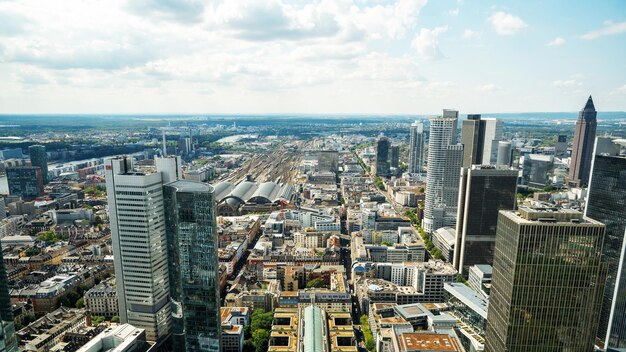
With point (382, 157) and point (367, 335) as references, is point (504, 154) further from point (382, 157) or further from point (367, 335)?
point (367, 335)

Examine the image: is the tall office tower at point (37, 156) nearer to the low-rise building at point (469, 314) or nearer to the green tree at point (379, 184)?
the green tree at point (379, 184)

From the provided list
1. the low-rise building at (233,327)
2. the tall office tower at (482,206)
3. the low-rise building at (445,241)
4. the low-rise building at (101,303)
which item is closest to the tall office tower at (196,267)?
the low-rise building at (233,327)

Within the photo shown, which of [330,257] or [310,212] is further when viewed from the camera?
[310,212]

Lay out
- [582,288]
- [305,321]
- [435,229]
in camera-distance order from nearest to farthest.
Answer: [582,288] → [305,321] → [435,229]

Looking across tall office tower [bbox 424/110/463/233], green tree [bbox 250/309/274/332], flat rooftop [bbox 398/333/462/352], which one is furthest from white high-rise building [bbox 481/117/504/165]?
green tree [bbox 250/309/274/332]

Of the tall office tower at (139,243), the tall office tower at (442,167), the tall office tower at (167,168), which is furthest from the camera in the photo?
the tall office tower at (442,167)

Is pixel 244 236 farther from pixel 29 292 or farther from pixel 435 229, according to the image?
pixel 435 229

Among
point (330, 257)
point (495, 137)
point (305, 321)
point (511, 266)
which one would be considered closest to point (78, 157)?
point (330, 257)
